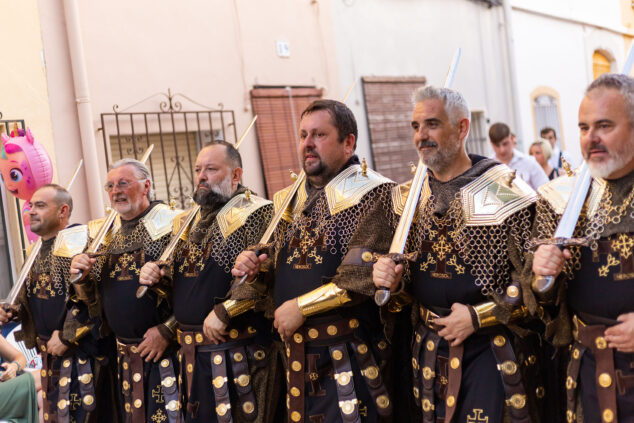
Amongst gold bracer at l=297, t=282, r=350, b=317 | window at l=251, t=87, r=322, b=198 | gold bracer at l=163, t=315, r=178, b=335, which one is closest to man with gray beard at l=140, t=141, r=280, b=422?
gold bracer at l=163, t=315, r=178, b=335

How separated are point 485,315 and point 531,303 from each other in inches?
8.9

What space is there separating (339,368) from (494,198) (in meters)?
1.04

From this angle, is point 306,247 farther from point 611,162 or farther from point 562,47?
point 562,47

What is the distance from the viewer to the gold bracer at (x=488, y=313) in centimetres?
291

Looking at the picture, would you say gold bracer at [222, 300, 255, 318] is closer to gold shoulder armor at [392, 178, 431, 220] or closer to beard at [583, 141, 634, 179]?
gold shoulder armor at [392, 178, 431, 220]

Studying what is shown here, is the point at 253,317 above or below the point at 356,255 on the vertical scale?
below

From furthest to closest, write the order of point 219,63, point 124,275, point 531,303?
point 219,63 < point 124,275 < point 531,303

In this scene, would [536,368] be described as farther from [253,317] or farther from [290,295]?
[253,317]

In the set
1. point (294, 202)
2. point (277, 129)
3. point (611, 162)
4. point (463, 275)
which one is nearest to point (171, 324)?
point (294, 202)

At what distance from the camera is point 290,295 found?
136 inches

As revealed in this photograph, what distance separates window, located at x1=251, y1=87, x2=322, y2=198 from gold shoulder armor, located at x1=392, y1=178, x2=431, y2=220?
5.94 meters

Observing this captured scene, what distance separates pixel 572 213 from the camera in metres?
2.54

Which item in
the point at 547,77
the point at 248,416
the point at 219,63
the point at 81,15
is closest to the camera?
the point at 248,416

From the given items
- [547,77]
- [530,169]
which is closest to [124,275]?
A: [530,169]
